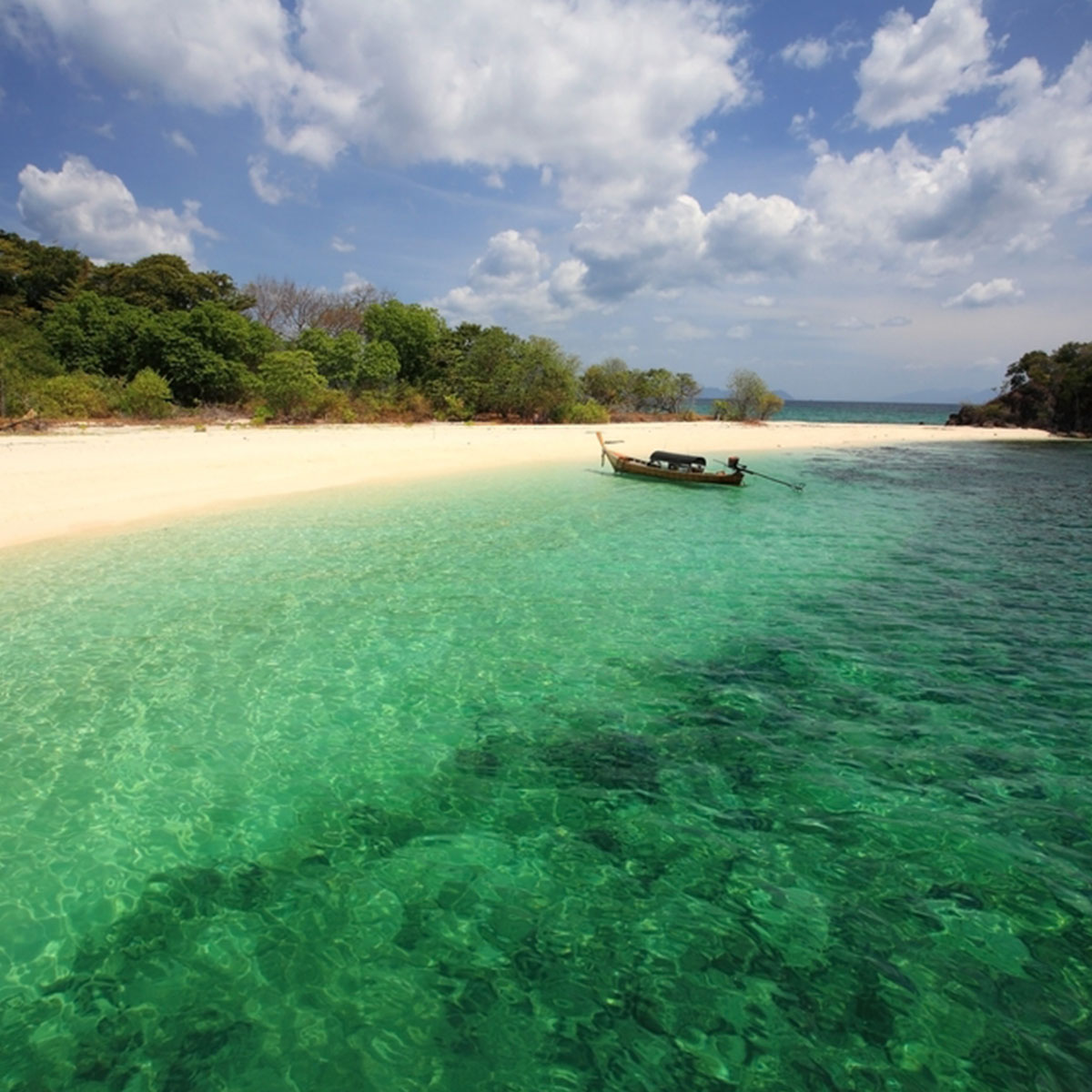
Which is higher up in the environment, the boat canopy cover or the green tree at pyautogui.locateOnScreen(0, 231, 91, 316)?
the green tree at pyautogui.locateOnScreen(0, 231, 91, 316)

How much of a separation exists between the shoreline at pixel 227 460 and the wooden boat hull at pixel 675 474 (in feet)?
20.4

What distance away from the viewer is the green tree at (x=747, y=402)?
67.4m

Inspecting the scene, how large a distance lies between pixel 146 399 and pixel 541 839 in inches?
1543

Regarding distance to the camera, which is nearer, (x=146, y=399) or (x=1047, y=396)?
(x=146, y=399)

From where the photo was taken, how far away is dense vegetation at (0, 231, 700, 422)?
37.6 metres

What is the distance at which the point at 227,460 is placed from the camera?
998 inches

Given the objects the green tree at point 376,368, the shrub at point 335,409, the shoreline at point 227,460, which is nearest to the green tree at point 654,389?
the shoreline at point 227,460

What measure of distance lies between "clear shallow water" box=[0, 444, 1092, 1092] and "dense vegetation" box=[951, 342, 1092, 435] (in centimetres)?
7101

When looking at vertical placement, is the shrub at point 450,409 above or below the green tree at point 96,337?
below

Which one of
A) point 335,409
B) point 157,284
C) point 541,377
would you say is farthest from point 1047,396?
point 157,284

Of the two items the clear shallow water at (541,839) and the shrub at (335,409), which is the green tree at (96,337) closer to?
the shrub at (335,409)

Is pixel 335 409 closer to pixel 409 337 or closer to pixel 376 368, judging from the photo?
pixel 376 368

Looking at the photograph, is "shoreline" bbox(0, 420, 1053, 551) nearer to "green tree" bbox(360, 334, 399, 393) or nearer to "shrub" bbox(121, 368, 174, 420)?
"shrub" bbox(121, 368, 174, 420)

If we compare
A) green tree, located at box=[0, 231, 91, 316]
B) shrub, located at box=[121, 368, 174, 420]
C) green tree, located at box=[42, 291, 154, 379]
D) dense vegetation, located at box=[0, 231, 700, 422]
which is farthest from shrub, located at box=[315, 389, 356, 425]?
green tree, located at box=[0, 231, 91, 316]
